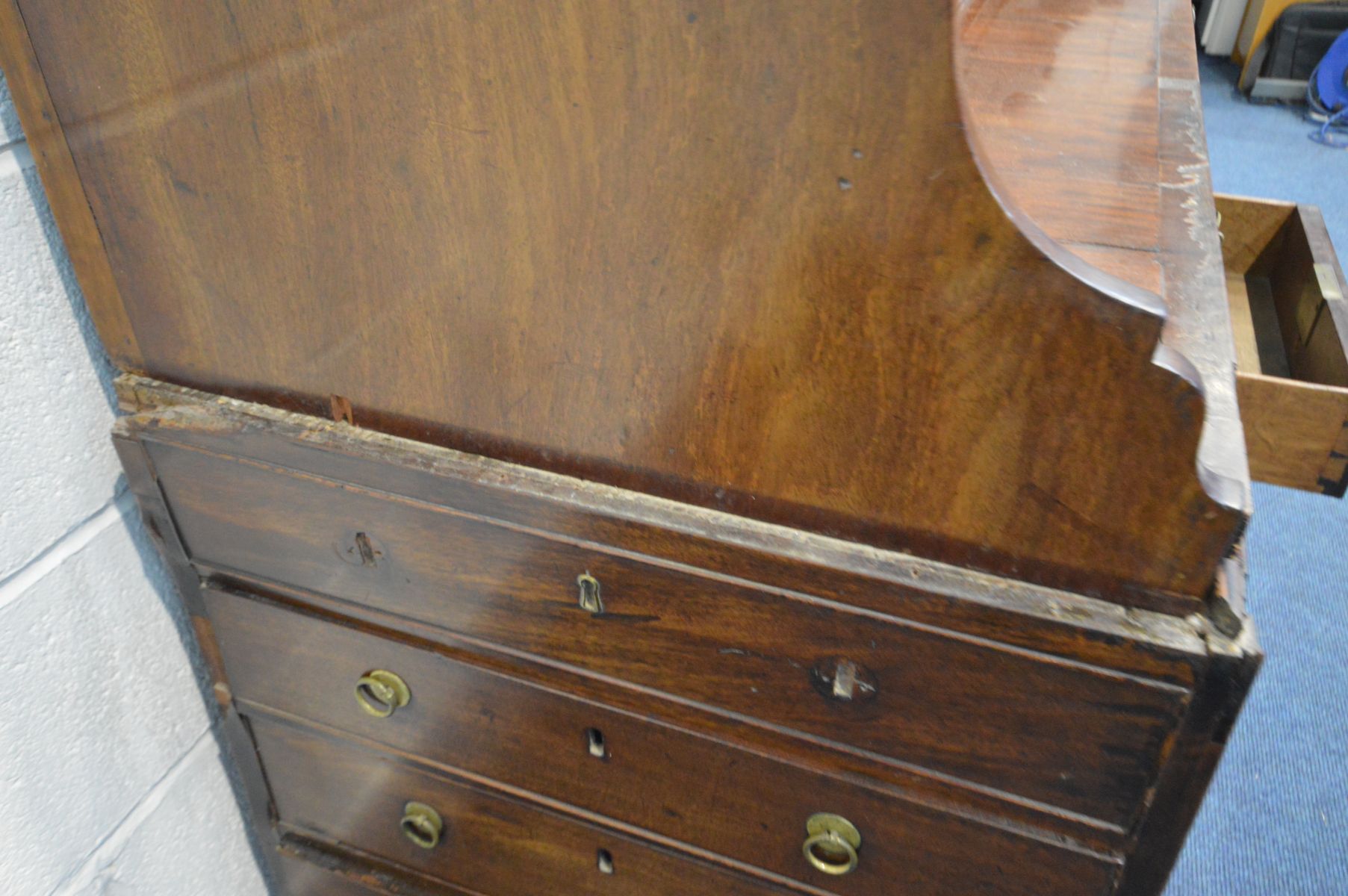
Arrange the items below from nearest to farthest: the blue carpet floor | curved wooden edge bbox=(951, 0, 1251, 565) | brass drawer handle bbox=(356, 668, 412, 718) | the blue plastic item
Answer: curved wooden edge bbox=(951, 0, 1251, 565)
brass drawer handle bbox=(356, 668, 412, 718)
the blue carpet floor
the blue plastic item

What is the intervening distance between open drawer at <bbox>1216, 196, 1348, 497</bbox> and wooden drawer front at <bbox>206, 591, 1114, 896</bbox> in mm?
367

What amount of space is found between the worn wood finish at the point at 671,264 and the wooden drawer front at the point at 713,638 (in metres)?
0.06

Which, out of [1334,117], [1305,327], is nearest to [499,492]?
[1305,327]

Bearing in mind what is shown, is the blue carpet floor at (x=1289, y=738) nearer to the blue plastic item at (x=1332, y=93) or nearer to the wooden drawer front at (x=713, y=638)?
the wooden drawer front at (x=713, y=638)

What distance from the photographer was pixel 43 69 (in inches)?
23.0

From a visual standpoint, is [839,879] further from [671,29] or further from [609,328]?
[671,29]

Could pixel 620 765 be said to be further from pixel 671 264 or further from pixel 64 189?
pixel 64 189

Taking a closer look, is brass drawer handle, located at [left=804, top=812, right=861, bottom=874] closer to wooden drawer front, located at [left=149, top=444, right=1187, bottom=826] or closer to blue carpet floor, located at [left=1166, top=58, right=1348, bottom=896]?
wooden drawer front, located at [left=149, top=444, right=1187, bottom=826]

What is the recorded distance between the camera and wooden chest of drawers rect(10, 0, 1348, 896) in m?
0.46

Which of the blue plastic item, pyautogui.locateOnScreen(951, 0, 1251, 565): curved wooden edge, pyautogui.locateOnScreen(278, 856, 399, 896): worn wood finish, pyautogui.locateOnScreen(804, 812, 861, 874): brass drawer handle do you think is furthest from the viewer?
the blue plastic item

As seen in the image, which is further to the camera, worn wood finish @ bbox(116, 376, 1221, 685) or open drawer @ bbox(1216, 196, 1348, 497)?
open drawer @ bbox(1216, 196, 1348, 497)

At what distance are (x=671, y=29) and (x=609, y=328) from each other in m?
0.17

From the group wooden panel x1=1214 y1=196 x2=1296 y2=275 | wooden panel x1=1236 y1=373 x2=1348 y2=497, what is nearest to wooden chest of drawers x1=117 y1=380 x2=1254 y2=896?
wooden panel x1=1236 y1=373 x2=1348 y2=497

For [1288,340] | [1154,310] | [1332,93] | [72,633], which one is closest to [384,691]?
[72,633]
